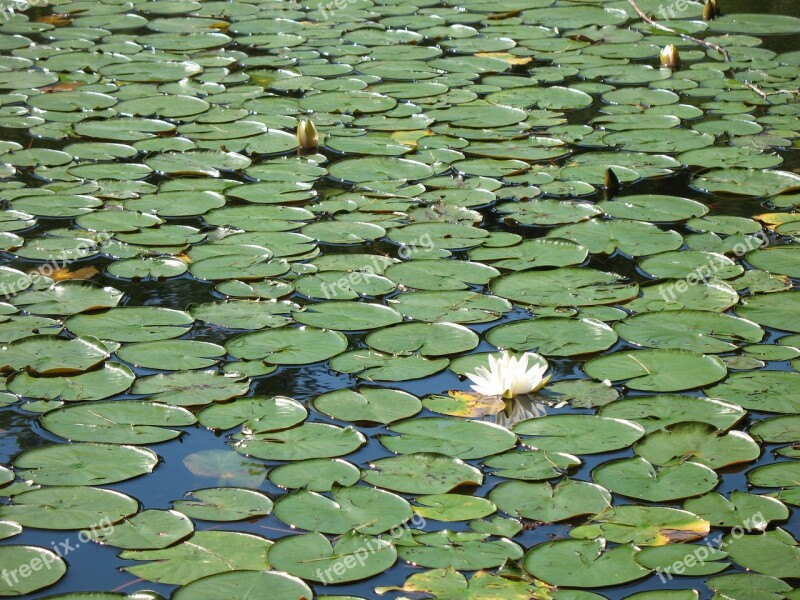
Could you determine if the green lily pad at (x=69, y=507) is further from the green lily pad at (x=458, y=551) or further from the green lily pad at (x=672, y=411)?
the green lily pad at (x=672, y=411)

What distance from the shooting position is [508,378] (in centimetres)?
345

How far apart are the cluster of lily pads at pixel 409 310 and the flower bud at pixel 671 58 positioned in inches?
3.9

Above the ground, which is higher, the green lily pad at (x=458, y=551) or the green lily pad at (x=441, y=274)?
the green lily pad at (x=441, y=274)

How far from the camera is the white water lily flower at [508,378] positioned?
3.46 meters

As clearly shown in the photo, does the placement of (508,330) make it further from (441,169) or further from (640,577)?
(441,169)

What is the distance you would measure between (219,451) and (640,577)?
1.31 metres

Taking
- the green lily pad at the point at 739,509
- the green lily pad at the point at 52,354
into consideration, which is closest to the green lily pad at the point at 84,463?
the green lily pad at the point at 52,354

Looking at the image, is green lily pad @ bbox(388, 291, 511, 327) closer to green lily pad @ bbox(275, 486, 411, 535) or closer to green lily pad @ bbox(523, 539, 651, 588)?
green lily pad @ bbox(275, 486, 411, 535)

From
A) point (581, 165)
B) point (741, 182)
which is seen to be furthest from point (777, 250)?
point (581, 165)

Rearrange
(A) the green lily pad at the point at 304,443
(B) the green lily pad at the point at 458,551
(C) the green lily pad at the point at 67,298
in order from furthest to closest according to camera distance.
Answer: (C) the green lily pad at the point at 67,298 → (A) the green lily pad at the point at 304,443 → (B) the green lily pad at the point at 458,551

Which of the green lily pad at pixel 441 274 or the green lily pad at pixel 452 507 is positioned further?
the green lily pad at pixel 441 274

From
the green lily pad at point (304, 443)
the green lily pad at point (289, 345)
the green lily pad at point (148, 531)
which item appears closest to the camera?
the green lily pad at point (148, 531)

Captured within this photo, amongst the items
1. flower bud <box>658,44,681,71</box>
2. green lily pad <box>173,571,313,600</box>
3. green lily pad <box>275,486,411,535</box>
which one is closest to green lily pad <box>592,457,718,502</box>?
green lily pad <box>275,486,411,535</box>

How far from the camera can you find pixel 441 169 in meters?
5.42
